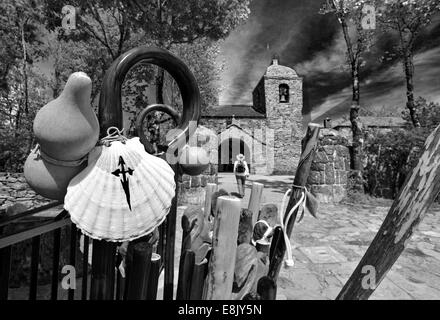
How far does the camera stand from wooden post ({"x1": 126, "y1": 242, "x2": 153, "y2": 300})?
32.2 inches

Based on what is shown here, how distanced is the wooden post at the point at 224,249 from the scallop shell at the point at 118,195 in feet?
Answer: 0.68

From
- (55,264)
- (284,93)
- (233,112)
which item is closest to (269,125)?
(233,112)

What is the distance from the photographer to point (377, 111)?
36.2 m

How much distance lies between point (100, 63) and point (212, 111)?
9.51 meters

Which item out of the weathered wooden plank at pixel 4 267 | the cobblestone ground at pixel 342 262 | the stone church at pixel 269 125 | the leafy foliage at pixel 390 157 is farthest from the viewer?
the stone church at pixel 269 125

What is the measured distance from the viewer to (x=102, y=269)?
0.81m

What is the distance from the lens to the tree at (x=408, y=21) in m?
7.52

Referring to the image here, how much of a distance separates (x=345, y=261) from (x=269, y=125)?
17548mm

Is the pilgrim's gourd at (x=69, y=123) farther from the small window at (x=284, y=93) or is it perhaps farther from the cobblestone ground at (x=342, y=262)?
the small window at (x=284, y=93)

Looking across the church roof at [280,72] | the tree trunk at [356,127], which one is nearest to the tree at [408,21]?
the tree trunk at [356,127]

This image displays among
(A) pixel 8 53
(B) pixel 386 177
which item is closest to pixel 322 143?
(B) pixel 386 177

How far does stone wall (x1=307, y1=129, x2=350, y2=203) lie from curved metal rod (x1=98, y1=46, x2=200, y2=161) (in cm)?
647

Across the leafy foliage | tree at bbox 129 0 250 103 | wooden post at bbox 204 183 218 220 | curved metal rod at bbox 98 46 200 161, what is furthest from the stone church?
curved metal rod at bbox 98 46 200 161
